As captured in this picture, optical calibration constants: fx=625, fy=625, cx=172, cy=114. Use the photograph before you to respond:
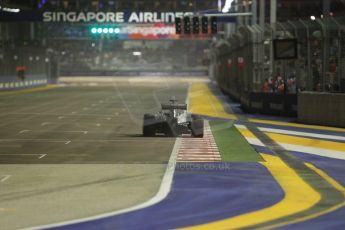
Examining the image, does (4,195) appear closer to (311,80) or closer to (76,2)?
(311,80)

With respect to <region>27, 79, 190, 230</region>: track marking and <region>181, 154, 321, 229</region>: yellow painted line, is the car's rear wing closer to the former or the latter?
<region>27, 79, 190, 230</region>: track marking

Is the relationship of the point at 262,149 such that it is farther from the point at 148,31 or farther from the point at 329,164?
the point at 148,31

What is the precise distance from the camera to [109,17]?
55219mm

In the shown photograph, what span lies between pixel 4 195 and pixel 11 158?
4549 mm

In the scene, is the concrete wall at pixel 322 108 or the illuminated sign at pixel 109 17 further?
the illuminated sign at pixel 109 17

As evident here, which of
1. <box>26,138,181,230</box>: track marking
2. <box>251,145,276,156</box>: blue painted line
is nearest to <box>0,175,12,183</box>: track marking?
<box>26,138,181,230</box>: track marking

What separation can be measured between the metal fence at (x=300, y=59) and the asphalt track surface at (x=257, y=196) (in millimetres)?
7190

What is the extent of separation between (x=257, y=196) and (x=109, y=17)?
46.7 metres

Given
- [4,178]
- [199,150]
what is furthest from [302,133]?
[4,178]

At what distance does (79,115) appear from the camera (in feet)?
94.0

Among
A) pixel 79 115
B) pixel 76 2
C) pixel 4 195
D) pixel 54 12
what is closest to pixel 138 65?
pixel 76 2

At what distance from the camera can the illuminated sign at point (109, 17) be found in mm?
53719

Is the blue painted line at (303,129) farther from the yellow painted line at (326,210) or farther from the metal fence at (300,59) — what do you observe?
the yellow painted line at (326,210)

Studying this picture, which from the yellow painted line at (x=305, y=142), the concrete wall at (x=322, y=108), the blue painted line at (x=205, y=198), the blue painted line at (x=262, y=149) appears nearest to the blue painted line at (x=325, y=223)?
the blue painted line at (x=205, y=198)
